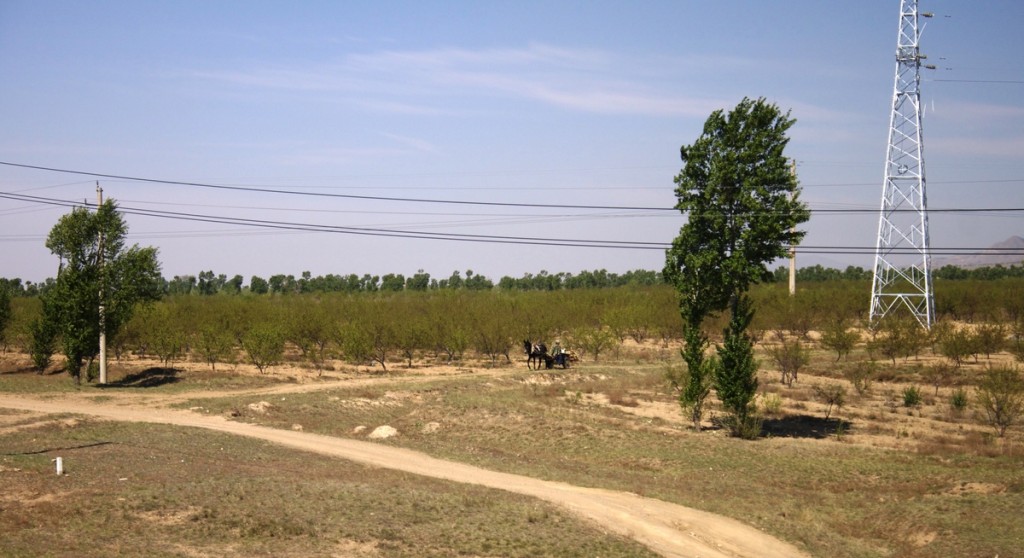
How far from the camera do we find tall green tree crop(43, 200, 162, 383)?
35344mm

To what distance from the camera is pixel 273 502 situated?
1645cm

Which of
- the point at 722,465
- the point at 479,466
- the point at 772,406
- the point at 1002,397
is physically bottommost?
the point at 722,465

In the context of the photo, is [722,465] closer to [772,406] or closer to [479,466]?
[479,466]

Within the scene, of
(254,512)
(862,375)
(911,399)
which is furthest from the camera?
(862,375)

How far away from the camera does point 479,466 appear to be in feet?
74.9

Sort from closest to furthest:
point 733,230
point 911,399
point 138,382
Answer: point 733,230, point 911,399, point 138,382

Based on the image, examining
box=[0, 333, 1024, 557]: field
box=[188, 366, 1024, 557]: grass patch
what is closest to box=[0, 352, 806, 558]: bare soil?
box=[0, 333, 1024, 557]: field

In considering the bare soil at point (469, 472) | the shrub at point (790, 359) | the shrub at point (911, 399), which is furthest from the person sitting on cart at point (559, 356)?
the shrub at point (911, 399)

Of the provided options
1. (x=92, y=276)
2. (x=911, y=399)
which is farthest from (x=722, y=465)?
(x=92, y=276)

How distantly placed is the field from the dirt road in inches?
22.3

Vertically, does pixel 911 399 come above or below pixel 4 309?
below

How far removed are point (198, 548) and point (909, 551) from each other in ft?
42.7

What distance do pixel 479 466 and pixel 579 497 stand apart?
4.53 meters

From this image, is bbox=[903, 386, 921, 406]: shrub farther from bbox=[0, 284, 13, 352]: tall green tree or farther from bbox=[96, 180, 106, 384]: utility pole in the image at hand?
bbox=[0, 284, 13, 352]: tall green tree
